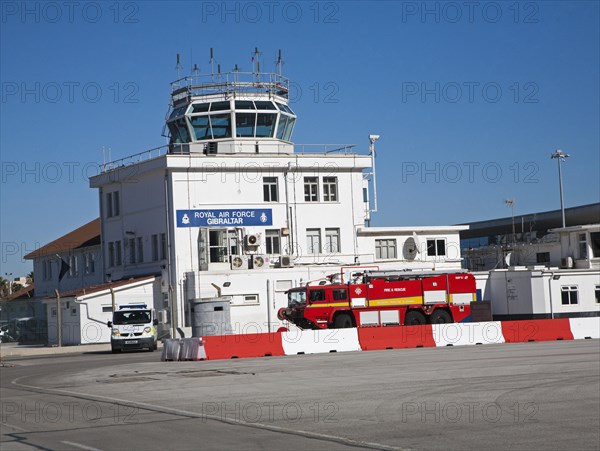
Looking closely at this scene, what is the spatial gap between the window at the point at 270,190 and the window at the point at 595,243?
18885 millimetres

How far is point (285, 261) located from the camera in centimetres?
5109

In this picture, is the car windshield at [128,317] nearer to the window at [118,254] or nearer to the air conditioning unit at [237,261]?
the air conditioning unit at [237,261]

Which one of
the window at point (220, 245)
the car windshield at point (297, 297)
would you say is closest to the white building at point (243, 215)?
the window at point (220, 245)

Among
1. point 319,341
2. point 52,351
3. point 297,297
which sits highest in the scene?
point 297,297

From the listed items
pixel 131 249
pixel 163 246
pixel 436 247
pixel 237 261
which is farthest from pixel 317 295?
pixel 131 249

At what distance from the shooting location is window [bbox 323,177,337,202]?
55156 millimetres

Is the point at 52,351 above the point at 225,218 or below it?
below

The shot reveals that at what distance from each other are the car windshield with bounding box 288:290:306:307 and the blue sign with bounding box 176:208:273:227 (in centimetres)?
1020

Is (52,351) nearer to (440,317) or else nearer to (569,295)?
(440,317)

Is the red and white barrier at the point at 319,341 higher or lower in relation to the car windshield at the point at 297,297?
lower

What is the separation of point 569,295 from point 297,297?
1593 cm

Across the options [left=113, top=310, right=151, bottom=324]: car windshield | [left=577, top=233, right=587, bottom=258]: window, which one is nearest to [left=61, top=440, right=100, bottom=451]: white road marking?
[left=113, top=310, right=151, bottom=324]: car windshield

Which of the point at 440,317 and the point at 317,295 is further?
the point at 440,317

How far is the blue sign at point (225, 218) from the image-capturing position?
51000 mm
